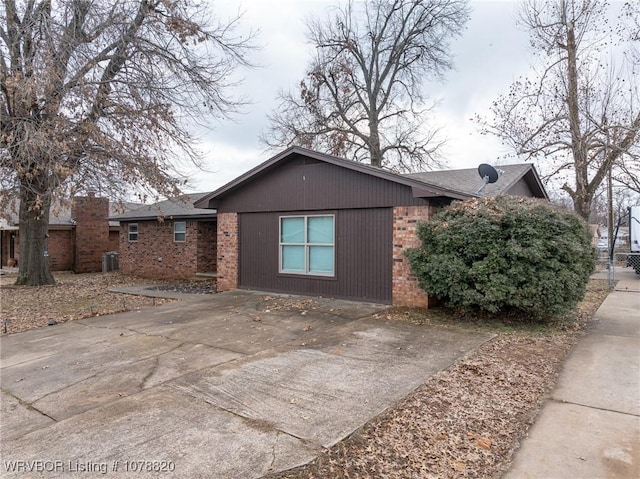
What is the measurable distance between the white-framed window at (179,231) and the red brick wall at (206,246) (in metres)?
0.77

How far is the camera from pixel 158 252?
17109 mm

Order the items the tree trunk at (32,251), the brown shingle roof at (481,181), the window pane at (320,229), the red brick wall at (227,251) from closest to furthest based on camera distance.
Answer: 1. the brown shingle roof at (481,181)
2. the window pane at (320,229)
3. the red brick wall at (227,251)
4. the tree trunk at (32,251)

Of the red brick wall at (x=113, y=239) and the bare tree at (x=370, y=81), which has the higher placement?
the bare tree at (x=370, y=81)

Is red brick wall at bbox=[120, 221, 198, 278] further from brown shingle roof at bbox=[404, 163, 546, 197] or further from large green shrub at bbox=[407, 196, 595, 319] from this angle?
large green shrub at bbox=[407, 196, 595, 319]

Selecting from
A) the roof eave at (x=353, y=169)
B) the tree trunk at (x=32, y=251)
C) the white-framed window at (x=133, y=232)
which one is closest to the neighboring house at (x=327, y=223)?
the roof eave at (x=353, y=169)

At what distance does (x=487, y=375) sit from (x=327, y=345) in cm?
219

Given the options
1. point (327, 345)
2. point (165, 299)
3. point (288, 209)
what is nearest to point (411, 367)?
point (327, 345)

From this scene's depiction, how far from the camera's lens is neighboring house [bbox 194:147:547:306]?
8.79 meters

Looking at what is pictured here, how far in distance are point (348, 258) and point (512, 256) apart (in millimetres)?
3839

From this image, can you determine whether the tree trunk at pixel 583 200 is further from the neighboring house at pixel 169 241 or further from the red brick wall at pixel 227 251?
the neighboring house at pixel 169 241

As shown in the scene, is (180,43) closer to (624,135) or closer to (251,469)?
(251,469)

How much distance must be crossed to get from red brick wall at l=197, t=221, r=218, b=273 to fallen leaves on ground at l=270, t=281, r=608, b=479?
12.5 m

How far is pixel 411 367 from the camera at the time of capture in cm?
489

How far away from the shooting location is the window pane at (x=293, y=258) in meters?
10.6
